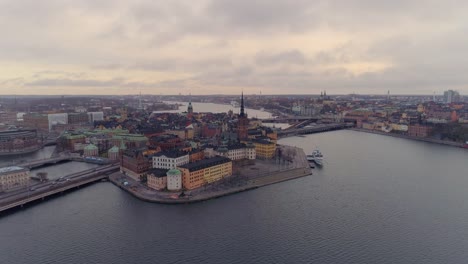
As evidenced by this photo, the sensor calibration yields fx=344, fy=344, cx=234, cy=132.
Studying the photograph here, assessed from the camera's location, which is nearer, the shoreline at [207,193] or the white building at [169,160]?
the shoreline at [207,193]

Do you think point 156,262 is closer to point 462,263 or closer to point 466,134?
point 462,263

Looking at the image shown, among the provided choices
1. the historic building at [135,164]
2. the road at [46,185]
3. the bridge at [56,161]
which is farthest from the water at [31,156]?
the historic building at [135,164]

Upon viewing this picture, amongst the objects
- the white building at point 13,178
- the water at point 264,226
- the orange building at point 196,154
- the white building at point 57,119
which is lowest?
the water at point 264,226

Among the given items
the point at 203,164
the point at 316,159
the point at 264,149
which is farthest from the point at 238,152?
the point at 316,159

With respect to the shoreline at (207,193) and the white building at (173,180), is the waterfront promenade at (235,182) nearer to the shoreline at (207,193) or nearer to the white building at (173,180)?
the shoreline at (207,193)

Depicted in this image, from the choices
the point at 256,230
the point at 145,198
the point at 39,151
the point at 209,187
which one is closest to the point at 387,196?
the point at 256,230

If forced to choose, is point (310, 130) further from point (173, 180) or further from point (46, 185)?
point (46, 185)
